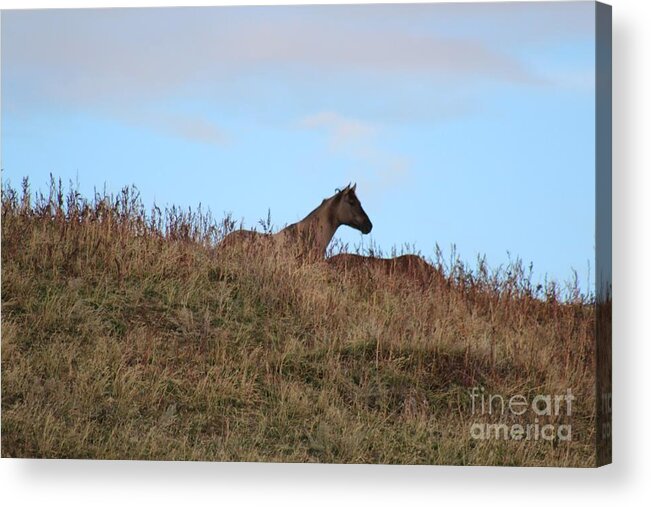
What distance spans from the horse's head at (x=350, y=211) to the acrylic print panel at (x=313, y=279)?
0.03 m

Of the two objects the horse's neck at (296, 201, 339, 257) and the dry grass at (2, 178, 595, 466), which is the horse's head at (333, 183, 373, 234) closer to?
the horse's neck at (296, 201, 339, 257)

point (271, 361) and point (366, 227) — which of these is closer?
point (271, 361)

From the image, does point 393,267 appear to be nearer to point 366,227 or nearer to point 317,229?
point 366,227

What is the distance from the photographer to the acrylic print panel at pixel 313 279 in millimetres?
9961

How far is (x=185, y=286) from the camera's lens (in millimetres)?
11023

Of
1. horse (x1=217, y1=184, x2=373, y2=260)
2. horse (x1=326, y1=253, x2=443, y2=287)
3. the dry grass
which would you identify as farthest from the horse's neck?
the dry grass

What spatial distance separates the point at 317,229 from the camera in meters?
11.3

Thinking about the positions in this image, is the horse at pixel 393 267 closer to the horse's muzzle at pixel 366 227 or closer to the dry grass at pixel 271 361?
the dry grass at pixel 271 361

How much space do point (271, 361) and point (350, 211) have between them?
137cm

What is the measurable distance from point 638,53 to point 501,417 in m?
2.98

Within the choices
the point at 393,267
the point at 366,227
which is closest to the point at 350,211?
the point at 366,227

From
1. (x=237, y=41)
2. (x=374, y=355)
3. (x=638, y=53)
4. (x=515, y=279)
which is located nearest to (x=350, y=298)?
(x=374, y=355)

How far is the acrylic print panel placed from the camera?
9.96 m

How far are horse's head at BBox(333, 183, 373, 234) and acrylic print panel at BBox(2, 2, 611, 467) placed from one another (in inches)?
1.3
